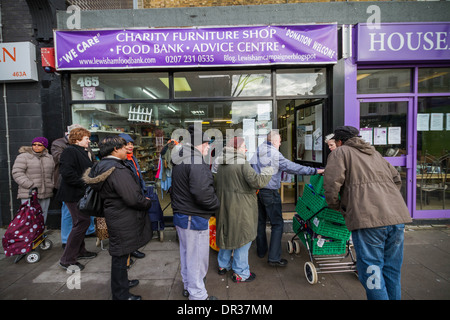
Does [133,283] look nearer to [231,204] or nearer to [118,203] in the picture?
[118,203]

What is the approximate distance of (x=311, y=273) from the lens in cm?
312

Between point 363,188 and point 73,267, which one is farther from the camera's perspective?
point 73,267

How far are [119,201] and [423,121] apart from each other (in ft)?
20.2

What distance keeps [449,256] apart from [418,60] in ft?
12.3

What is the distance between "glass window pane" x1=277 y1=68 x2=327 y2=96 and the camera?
530 cm

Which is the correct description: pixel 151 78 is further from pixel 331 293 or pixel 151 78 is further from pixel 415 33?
pixel 415 33

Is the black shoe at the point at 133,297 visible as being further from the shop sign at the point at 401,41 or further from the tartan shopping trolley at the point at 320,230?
the shop sign at the point at 401,41

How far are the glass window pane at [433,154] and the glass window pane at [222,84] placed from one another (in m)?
3.46

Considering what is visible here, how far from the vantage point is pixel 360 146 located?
8.15 feet

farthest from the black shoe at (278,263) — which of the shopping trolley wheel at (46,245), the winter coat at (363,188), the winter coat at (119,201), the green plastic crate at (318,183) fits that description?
the shopping trolley wheel at (46,245)

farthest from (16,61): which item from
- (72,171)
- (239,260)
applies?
(239,260)

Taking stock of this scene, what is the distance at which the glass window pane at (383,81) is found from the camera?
5152 mm

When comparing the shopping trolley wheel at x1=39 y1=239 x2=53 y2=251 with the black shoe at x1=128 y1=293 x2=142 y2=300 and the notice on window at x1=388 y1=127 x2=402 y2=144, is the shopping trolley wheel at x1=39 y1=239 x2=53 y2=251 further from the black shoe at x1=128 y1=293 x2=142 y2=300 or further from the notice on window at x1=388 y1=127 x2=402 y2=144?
the notice on window at x1=388 y1=127 x2=402 y2=144
